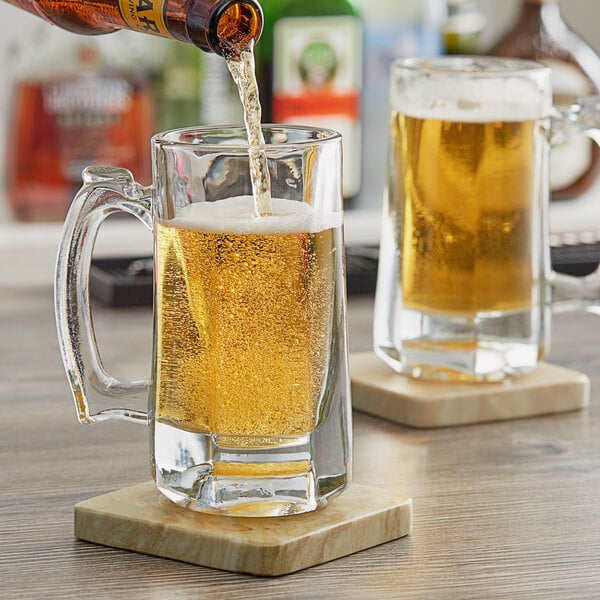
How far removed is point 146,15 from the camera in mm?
764

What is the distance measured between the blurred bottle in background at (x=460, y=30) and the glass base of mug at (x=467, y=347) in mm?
1024

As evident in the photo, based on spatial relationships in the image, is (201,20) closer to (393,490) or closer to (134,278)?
(393,490)

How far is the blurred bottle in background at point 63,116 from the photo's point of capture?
1731 millimetres

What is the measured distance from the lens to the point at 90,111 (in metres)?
1.76

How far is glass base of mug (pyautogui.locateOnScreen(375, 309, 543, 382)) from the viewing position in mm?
915

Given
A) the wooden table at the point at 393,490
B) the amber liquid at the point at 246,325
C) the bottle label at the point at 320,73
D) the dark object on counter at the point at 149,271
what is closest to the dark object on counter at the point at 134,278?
the dark object on counter at the point at 149,271

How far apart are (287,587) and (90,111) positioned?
121 cm

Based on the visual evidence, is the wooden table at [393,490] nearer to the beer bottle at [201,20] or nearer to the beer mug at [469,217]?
the beer mug at [469,217]

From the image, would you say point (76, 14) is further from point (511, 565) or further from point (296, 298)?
point (511, 565)

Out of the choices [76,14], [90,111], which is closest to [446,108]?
[76,14]

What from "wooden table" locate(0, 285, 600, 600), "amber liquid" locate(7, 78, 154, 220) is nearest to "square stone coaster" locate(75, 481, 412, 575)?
"wooden table" locate(0, 285, 600, 600)

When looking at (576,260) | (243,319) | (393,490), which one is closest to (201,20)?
(243,319)

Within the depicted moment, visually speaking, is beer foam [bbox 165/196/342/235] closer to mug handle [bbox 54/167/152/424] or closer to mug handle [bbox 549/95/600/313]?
mug handle [bbox 54/167/152/424]

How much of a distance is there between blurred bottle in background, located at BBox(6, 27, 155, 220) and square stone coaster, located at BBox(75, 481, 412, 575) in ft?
3.57
